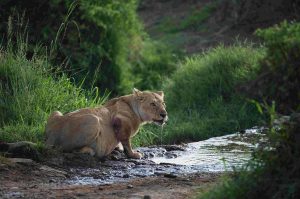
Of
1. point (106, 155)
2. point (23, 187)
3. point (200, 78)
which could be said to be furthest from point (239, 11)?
point (23, 187)

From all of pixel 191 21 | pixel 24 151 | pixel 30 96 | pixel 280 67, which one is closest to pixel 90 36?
pixel 30 96

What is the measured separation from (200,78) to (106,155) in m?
5.40

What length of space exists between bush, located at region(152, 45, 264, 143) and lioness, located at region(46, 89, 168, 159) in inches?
103

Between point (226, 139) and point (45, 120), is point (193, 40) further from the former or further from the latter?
point (45, 120)

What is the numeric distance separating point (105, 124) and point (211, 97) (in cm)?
510

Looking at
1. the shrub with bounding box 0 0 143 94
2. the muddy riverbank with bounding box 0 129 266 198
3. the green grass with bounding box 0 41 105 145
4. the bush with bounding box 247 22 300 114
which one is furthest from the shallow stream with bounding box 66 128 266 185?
the shrub with bounding box 0 0 143 94

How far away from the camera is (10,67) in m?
12.6

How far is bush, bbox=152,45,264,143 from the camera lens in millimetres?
14227

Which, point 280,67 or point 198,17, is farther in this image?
point 198,17

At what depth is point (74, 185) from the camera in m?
9.12

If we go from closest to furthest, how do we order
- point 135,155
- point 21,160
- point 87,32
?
point 21,160 → point 135,155 → point 87,32

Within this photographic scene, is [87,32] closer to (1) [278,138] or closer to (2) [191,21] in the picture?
(2) [191,21]

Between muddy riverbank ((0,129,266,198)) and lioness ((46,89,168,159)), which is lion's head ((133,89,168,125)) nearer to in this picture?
lioness ((46,89,168,159))

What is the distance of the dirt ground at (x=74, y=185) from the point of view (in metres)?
8.44
